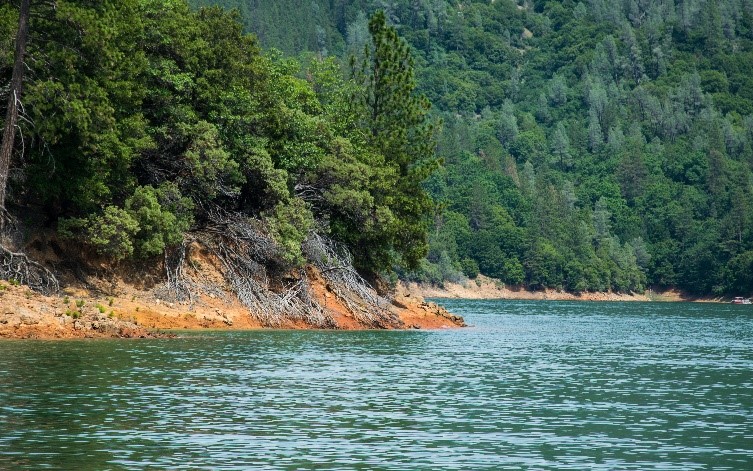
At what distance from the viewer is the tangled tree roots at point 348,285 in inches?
2808

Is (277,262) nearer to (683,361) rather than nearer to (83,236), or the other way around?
(83,236)

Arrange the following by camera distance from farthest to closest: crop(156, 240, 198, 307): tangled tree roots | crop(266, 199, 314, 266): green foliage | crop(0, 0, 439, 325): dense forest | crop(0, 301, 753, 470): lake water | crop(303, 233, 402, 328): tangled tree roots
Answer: crop(303, 233, 402, 328): tangled tree roots → crop(266, 199, 314, 266): green foliage → crop(156, 240, 198, 307): tangled tree roots → crop(0, 0, 439, 325): dense forest → crop(0, 301, 753, 470): lake water

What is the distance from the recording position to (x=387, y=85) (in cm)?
8669

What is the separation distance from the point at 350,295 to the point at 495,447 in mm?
45431

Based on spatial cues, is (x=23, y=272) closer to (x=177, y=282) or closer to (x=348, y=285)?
(x=177, y=282)

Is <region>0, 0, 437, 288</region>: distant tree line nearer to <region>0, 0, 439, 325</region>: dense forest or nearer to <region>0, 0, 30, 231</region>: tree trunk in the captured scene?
<region>0, 0, 439, 325</region>: dense forest

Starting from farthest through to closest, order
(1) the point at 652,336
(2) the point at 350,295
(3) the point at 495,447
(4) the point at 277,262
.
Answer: (1) the point at 652,336 < (2) the point at 350,295 < (4) the point at 277,262 < (3) the point at 495,447

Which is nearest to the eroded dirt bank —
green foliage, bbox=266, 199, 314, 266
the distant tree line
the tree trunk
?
the distant tree line

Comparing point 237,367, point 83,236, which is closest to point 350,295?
point 83,236

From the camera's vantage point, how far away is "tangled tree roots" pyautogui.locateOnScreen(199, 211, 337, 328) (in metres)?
65.9

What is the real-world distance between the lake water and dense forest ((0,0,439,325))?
858 centimetres

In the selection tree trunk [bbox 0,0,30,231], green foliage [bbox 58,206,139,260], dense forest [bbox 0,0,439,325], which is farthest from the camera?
green foliage [bbox 58,206,139,260]

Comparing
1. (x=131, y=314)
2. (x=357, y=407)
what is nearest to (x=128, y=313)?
(x=131, y=314)

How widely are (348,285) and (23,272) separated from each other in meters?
22.8
